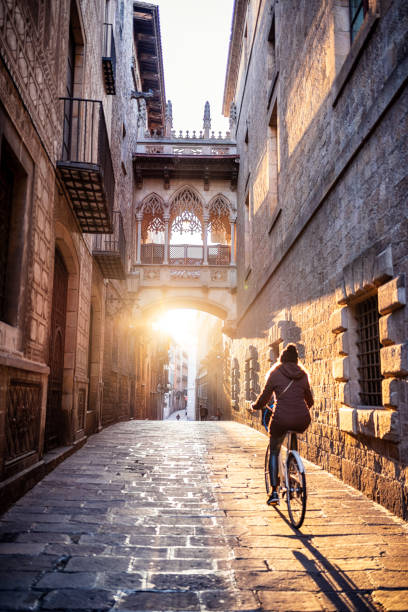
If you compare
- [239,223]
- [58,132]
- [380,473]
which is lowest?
[380,473]

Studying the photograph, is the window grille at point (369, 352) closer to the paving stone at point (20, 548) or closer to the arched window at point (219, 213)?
the paving stone at point (20, 548)

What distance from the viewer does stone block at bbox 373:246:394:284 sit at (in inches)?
183

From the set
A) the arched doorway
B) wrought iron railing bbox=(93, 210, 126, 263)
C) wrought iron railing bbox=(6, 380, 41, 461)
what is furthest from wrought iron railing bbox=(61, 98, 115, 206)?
wrought iron railing bbox=(6, 380, 41, 461)

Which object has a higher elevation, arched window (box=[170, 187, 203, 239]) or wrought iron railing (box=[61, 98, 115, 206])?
arched window (box=[170, 187, 203, 239])

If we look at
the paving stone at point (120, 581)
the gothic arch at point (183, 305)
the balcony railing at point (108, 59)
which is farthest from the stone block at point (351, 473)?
the gothic arch at point (183, 305)

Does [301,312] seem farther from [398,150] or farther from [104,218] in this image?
[398,150]

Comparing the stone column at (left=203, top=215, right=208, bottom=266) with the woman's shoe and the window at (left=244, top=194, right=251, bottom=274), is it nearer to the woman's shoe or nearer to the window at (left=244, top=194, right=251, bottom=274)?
the window at (left=244, top=194, right=251, bottom=274)

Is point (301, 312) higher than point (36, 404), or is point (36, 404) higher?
point (301, 312)

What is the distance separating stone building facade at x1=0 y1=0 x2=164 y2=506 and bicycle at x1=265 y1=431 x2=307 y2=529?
2441mm

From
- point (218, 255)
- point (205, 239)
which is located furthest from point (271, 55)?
point (218, 255)

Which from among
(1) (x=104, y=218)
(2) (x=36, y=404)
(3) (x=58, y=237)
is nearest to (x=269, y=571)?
(2) (x=36, y=404)

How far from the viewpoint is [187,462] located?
24.5ft

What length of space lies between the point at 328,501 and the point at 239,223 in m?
15.6

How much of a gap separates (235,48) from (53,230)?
1674cm
